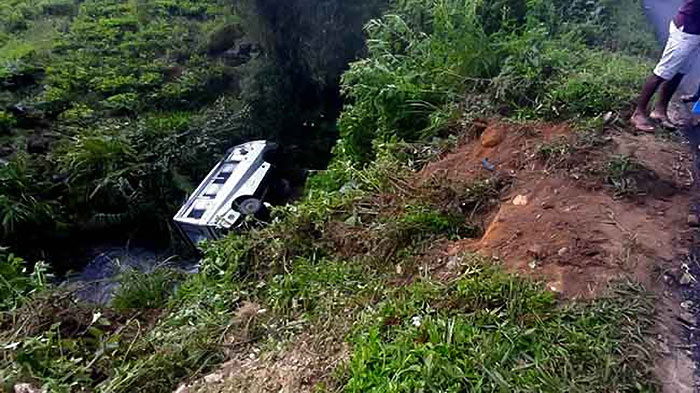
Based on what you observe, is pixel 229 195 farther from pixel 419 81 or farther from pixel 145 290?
pixel 419 81

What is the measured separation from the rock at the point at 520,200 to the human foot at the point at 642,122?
112 centimetres

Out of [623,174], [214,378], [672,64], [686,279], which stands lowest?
[214,378]

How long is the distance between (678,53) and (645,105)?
40cm

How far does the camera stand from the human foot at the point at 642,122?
3799 mm

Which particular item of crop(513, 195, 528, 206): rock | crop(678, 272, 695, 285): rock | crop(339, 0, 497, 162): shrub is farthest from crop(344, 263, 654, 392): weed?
crop(339, 0, 497, 162): shrub

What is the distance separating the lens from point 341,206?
3.82m

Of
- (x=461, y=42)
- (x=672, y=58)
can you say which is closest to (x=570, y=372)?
(x=672, y=58)

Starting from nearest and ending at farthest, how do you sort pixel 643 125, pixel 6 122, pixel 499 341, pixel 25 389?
pixel 499 341, pixel 25 389, pixel 643 125, pixel 6 122

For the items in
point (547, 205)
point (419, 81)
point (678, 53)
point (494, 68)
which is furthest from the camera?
point (419, 81)

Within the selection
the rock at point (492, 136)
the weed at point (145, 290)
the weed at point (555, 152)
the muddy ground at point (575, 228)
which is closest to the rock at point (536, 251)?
the muddy ground at point (575, 228)

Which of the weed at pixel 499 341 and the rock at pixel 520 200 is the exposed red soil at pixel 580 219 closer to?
the rock at pixel 520 200

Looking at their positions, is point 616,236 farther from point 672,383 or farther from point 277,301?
point 277,301

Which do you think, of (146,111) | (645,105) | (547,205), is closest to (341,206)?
(547,205)

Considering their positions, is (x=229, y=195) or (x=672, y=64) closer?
(x=672, y=64)
